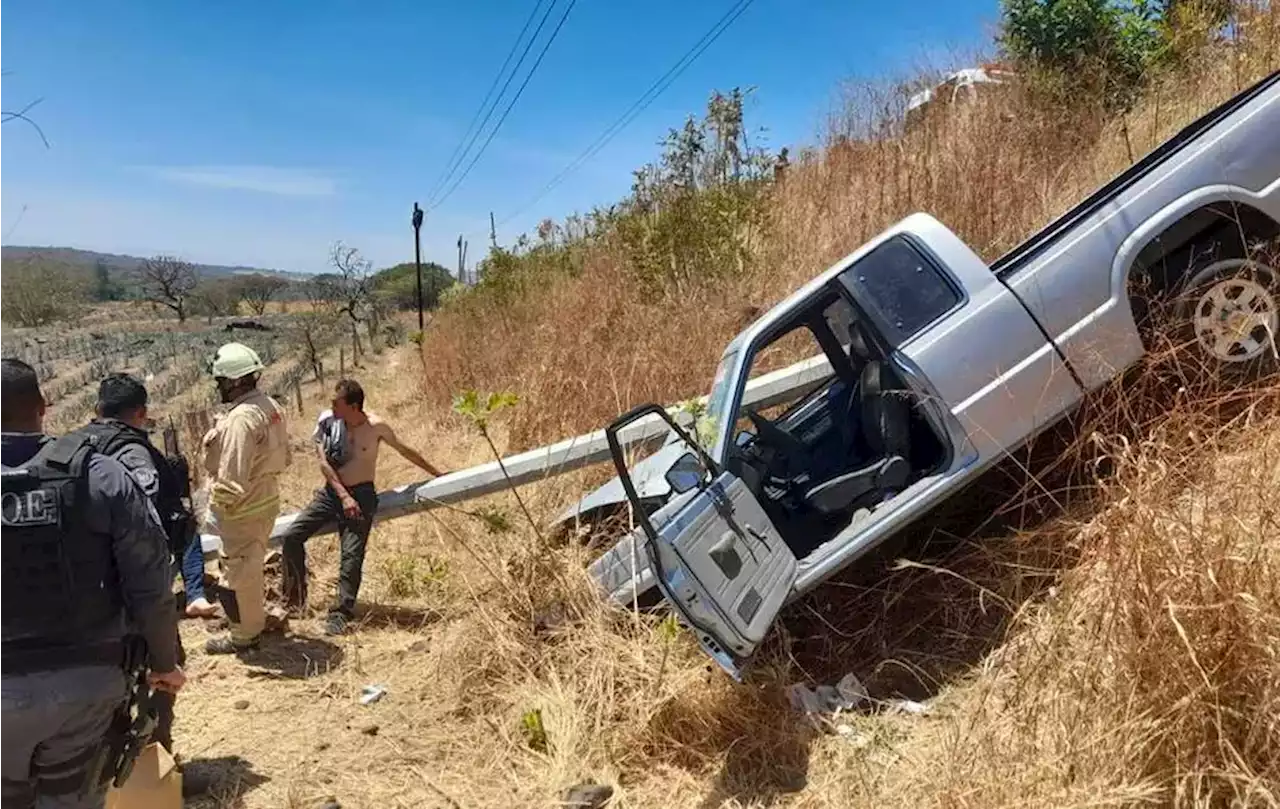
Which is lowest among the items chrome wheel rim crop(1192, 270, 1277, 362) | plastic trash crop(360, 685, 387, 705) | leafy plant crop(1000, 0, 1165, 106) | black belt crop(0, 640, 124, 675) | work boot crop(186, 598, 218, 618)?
plastic trash crop(360, 685, 387, 705)

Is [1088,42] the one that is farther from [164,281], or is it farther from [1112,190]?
[164,281]

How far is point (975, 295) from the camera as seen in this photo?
4.32 meters

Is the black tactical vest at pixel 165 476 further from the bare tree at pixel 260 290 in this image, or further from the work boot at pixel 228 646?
the bare tree at pixel 260 290

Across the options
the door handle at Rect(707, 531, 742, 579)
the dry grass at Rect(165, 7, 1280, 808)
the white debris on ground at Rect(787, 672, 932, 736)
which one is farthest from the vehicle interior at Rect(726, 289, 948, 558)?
the white debris on ground at Rect(787, 672, 932, 736)

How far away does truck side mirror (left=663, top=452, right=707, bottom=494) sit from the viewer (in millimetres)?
3840

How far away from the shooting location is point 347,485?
586 cm

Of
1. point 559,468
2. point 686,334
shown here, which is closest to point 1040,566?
point 559,468

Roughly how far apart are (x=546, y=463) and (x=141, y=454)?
8.42 feet

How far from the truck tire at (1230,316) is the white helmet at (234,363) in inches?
184

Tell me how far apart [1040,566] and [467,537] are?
337cm

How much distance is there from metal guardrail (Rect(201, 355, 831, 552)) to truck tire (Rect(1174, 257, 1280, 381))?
2014 millimetres

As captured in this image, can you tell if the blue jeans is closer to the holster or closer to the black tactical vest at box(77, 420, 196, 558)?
the black tactical vest at box(77, 420, 196, 558)

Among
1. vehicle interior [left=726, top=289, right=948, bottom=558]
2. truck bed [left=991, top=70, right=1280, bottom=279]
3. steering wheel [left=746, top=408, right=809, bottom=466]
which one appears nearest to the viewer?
vehicle interior [left=726, top=289, right=948, bottom=558]

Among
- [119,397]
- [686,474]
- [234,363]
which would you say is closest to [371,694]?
[234,363]
